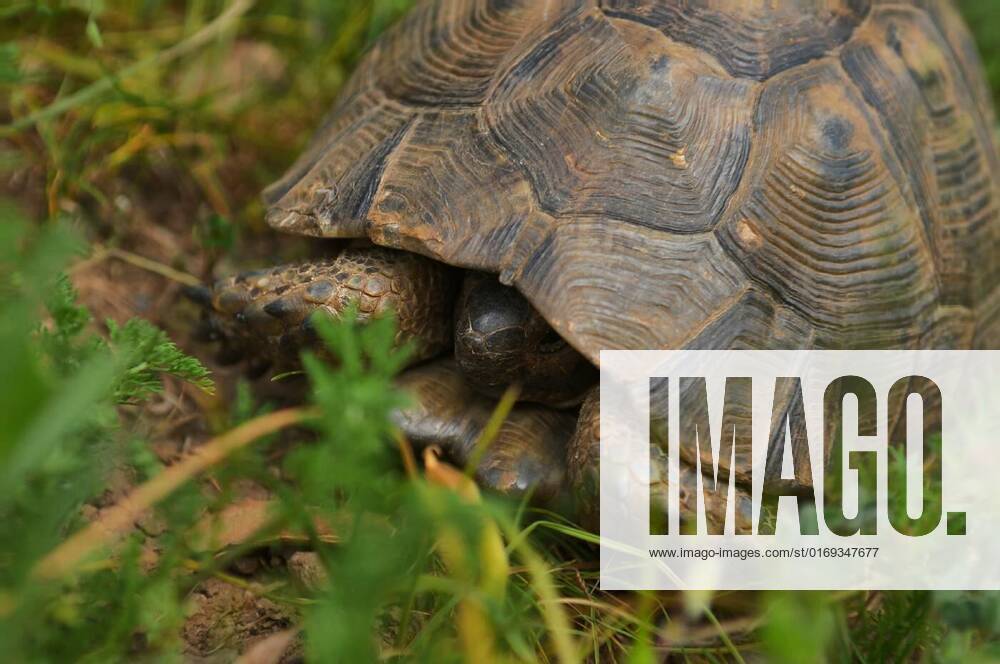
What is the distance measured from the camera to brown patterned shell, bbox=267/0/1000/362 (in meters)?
2.10

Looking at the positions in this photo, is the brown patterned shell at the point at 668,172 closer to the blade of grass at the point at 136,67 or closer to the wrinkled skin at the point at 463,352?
the wrinkled skin at the point at 463,352

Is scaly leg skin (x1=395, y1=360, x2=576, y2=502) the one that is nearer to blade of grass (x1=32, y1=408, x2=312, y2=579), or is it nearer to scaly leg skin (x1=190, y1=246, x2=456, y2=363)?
scaly leg skin (x1=190, y1=246, x2=456, y2=363)

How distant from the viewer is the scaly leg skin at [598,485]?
212 cm

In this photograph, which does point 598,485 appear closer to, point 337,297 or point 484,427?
point 484,427

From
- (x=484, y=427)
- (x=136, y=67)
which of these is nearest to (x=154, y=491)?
(x=484, y=427)

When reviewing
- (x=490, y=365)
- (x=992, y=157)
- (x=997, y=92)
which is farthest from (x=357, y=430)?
(x=997, y=92)

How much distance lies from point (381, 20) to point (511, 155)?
101 centimetres

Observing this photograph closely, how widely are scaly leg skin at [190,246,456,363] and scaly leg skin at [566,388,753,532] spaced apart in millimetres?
499

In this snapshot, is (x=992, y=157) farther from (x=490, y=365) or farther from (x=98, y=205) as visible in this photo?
(x=98, y=205)

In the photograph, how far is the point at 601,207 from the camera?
2109 millimetres

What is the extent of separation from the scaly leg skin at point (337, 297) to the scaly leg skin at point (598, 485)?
499 mm

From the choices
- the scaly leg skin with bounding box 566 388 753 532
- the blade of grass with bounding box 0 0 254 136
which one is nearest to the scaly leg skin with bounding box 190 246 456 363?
the scaly leg skin with bounding box 566 388 753 532

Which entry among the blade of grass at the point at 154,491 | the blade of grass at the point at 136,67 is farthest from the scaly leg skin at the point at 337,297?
the blade of grass at the point at 136,67

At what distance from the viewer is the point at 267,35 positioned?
11.5ft
